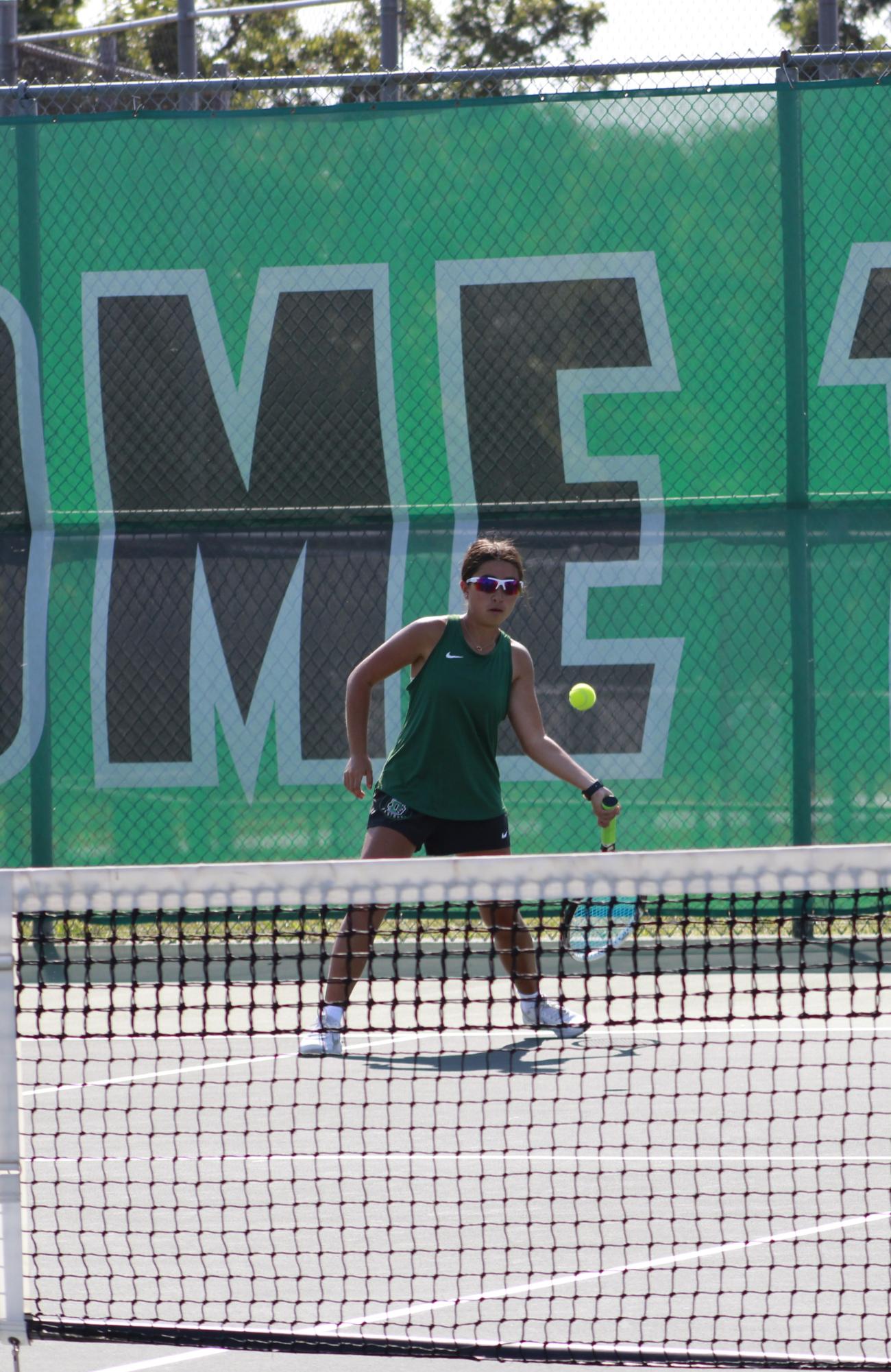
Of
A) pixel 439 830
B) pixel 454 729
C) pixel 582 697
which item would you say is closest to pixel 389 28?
pixel 582 697

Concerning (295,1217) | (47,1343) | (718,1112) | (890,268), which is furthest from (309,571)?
(47,1343)

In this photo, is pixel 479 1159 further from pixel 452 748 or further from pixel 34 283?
pixel 34 283

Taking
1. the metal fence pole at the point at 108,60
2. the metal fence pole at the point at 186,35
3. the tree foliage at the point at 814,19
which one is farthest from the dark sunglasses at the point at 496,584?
the tree foliage at the point at 814,19

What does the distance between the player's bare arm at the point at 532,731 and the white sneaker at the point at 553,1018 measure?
24.6 inches

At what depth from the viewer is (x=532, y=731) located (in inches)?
266

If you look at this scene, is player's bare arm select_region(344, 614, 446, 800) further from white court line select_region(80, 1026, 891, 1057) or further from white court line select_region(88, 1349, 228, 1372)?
white court line select_region(88, 1349, 228, 1372)

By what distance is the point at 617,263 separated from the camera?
8.31 metres

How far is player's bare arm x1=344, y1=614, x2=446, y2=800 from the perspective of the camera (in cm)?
660

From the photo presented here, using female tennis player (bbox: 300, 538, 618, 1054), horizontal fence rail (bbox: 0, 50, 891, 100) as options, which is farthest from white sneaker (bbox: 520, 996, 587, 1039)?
horizontal fence rail (bbox: 0, 50, 891, 100)

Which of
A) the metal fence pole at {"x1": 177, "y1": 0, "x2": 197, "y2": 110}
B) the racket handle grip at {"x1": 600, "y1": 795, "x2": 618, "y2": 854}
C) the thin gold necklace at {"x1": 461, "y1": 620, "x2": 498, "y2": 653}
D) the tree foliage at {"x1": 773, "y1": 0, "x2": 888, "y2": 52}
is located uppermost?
the tree foliage at {"x1": 773, "y1": 0, "x2": 888, "y2": 52}

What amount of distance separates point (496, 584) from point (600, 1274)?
100.0 inches

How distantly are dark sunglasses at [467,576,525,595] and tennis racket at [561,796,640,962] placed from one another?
2.37ft

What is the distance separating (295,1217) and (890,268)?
15.9 feet

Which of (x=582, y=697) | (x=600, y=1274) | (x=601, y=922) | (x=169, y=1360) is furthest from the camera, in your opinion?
(x=582, y=697)
